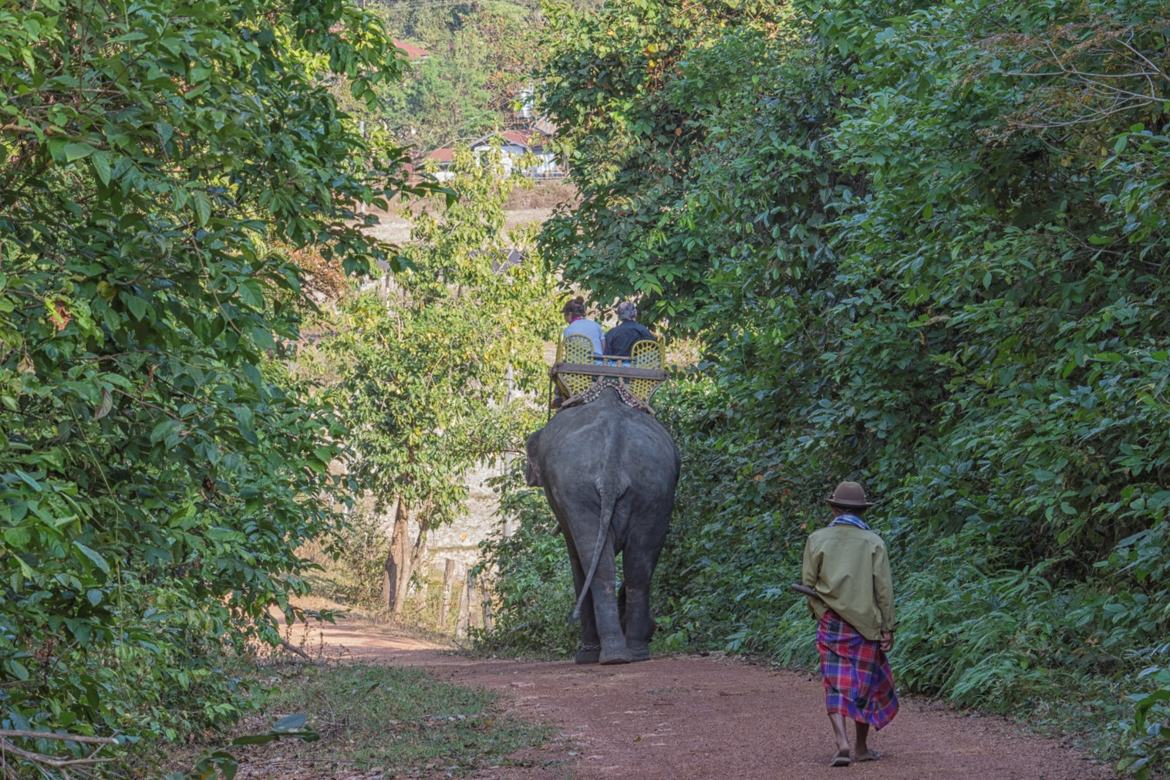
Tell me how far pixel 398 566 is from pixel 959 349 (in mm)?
19996

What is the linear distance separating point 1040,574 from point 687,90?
10.9 metres

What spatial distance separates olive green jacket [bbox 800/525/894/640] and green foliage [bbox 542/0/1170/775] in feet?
4.25

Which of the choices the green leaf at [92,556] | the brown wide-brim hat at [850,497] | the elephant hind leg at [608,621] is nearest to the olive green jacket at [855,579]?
the brown wide-brim hat at [850,497]

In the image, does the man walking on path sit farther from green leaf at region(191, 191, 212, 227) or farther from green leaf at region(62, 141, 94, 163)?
green leaf at region(62, 141, 94, 163)

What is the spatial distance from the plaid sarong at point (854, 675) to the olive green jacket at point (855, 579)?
7cm

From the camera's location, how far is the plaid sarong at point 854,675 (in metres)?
7.95

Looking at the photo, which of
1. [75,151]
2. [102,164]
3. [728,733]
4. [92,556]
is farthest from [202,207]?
[728,733]

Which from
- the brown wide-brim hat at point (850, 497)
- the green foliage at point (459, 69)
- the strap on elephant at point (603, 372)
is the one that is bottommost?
the brown wide-brim hat at point (850, 497)

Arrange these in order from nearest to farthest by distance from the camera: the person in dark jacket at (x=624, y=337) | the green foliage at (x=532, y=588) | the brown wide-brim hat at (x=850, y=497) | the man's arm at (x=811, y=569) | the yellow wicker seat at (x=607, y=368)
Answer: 1. the man's arm at (x=811, y=569)
2. the brown wide-brim hat at (x=850, y=497)
3. the yellow wicker seat at (x=607, y=368)
4. the person in dark jacket at (x=624, y=337)
5. the green foliage at (x=532, y=588)

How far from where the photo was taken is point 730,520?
1631 centimetres

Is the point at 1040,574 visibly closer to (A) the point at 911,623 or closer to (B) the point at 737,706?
(A) the point at 911,623

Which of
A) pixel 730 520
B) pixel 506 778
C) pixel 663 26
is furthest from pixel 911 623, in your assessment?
pixel 663 26

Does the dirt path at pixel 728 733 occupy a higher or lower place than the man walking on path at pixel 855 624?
lower

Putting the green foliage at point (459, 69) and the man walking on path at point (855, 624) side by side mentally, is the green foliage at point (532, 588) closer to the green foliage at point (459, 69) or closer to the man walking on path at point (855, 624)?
the man walking on path at point (855, 624)
